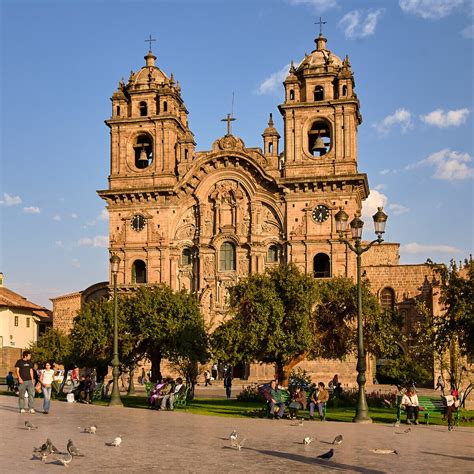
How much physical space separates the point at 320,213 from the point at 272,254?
426 cm

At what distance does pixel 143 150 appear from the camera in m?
60.2

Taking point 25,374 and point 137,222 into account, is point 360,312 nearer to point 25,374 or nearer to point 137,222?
point 25,374

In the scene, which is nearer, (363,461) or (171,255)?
(363,461)

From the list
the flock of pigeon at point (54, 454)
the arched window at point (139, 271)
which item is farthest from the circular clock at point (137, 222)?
the flock of pigeon at point (54, 454)

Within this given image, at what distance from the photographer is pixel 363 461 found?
16.0m

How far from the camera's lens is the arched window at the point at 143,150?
197ft

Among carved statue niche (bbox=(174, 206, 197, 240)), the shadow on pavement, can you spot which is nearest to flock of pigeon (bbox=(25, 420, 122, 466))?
the shadow on pavement

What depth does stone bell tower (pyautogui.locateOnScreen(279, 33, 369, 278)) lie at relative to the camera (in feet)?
177

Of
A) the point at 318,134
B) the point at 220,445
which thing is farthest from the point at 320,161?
the point at 220,445

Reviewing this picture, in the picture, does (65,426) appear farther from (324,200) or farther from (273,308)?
(324,200)

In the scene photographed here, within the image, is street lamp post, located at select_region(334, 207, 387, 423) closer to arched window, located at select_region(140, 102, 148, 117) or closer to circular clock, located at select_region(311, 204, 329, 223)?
circular clock, located at select_region(311, 204, 329, 223)

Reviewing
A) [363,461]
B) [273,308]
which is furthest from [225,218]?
[363,461]

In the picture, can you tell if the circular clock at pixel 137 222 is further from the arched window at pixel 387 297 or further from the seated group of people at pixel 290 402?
the seated group of people at pixel 290 402

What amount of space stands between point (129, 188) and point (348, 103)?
15.9 m
